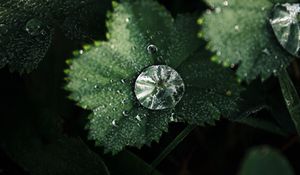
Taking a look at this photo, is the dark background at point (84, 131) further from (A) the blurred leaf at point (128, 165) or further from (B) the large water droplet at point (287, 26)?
(B) the large water droplet at point (287, 26)

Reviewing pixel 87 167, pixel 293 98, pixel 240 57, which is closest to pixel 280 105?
pixel 293 98

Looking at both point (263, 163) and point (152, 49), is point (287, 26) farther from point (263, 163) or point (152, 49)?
point (263, 163)

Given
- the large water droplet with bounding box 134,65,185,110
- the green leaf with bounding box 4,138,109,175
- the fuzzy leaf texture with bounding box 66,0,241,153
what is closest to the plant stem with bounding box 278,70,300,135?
the fuzzy leaf texture with bounding box 66,0,241,153

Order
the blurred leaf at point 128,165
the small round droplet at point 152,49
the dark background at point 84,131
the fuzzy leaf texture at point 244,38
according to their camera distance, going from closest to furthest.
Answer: the fuzzy leaf texture at point 244,38
the small round droplet at point 152,49
the blurred leaf at point 128,165
the dark background at point 84,131

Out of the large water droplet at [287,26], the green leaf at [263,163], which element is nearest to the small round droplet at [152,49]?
the large water droplet at [287,26]

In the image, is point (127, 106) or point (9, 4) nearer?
point (127, 106)

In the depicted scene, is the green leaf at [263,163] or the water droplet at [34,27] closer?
the green leaf at [263,163]

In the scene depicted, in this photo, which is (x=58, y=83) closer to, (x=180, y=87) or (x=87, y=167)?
(x=87, y=167)
